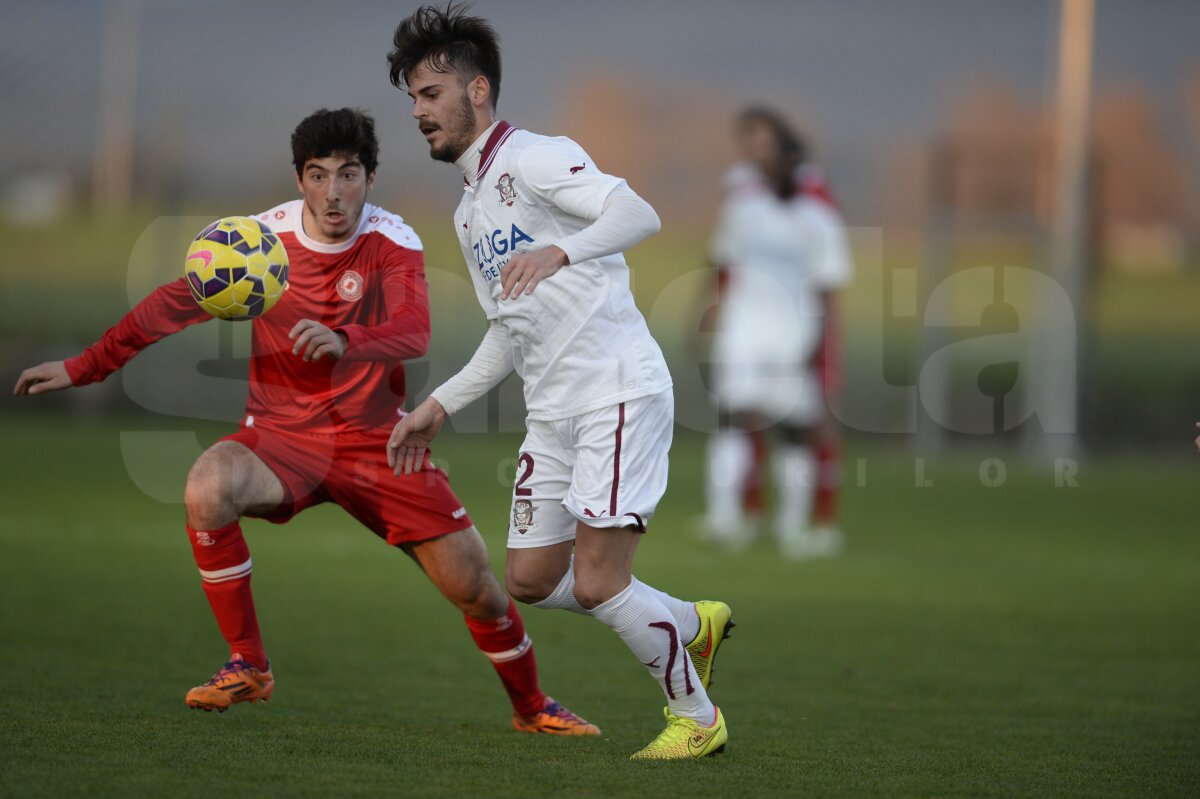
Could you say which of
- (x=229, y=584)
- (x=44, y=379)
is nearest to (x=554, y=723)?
(x=229, y=584)

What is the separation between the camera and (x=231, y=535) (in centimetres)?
491

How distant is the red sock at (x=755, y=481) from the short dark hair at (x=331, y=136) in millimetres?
6428

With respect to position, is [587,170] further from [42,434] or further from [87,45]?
[87,45]

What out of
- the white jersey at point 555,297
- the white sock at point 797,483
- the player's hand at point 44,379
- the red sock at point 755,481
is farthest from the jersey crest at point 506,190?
the red sock at point 755,481

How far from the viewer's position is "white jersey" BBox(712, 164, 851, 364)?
36.3 ft

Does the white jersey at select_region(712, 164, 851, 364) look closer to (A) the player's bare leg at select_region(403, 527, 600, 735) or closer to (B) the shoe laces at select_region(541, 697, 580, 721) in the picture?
(A) the player's bare leg at select_region(403, 527, 600, 735)

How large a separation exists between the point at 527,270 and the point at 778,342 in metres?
7.51

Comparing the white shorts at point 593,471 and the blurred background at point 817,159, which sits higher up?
the blurred background at point 817,159

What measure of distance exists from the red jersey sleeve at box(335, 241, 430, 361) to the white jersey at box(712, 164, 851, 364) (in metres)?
6.18

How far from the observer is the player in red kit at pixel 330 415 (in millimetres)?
4867

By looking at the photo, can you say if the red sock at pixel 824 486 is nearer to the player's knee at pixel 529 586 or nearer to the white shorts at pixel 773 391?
the white shorts at pixel 773 391

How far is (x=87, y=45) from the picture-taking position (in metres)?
19.9

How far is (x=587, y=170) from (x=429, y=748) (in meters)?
1.83

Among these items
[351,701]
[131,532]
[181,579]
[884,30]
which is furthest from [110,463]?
[884,30]
